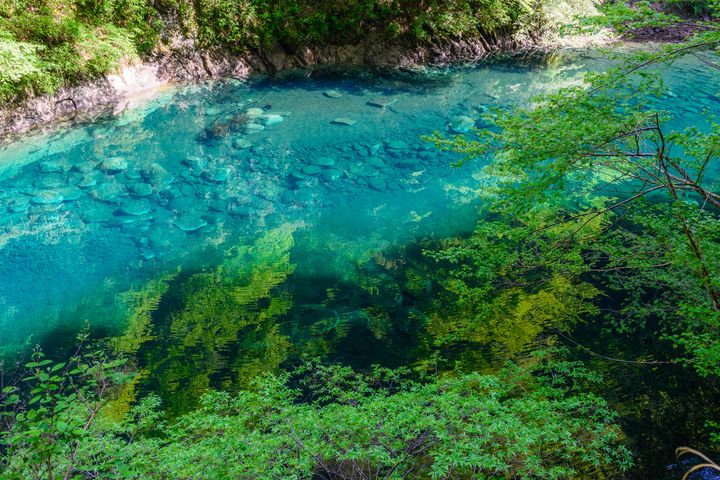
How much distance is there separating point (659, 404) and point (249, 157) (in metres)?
7.45

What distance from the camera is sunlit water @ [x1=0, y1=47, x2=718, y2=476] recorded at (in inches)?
230

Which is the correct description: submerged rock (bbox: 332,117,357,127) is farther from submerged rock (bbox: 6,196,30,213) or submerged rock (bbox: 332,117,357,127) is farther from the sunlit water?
submerged rock (bbox: 6,196,30,213)

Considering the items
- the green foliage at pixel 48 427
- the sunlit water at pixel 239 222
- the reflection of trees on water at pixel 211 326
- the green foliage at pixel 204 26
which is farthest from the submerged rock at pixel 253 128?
the green foliage at pixel 48 427

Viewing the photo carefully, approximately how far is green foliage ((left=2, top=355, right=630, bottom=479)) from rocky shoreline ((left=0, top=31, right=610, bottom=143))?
775 centimetres

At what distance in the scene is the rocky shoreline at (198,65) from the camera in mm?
10086

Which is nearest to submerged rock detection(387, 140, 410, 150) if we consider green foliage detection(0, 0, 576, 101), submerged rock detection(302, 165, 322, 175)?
submerged rock detection(302, 165, 322, 175)

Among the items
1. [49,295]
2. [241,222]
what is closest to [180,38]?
[241,222]

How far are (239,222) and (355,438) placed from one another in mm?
5061

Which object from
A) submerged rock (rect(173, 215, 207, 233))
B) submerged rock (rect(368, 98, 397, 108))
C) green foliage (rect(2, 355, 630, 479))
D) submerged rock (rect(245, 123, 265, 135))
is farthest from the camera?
submerged rock (rect(368, 98, 397, 108))

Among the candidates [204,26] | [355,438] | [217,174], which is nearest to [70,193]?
[217,174]

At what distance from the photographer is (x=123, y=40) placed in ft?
35.8

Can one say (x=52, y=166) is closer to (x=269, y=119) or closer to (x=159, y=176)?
(x=159, y=176)

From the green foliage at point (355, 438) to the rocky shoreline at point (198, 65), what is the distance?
7749mm

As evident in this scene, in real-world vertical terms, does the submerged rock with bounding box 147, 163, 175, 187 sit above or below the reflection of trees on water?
above
